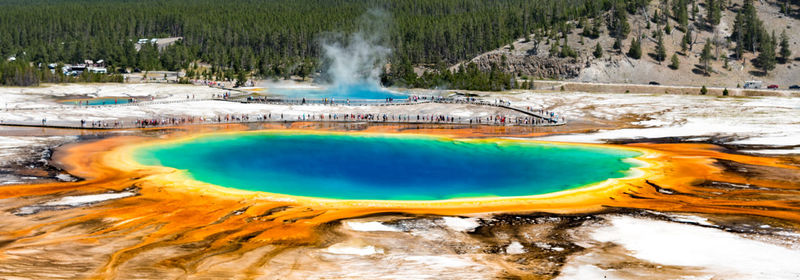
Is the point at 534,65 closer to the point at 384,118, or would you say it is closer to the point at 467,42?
the point at 467,42

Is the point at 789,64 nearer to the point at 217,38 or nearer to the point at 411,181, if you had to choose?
the point at 411,181

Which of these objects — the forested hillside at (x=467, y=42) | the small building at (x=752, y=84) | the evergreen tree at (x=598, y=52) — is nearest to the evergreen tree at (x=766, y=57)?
the forested hillside at (x=467, y=42)

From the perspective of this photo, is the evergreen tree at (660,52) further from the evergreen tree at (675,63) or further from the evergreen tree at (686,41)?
the evergreen tree at (686,41)

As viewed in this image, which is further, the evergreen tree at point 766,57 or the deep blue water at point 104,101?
the evergreen tree at point 766,57

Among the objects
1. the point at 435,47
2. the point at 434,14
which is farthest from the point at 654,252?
the point at 434,14

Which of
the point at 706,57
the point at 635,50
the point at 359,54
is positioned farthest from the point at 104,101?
the point at 706,57

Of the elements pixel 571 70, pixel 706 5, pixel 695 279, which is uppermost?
pixel 706 5

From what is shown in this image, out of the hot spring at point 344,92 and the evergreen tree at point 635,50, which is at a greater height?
the evergreen tree at point 635,50
